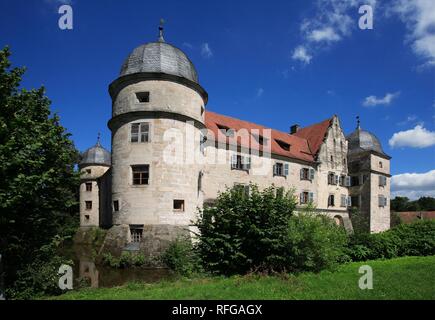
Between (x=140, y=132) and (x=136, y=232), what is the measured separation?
6090 millimetres

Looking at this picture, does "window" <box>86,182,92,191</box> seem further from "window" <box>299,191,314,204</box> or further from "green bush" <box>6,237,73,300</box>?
"green bush" <box>6,237,73,300</box>

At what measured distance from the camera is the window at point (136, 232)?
19.4 metres


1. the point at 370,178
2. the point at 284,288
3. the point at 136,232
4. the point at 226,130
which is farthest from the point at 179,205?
the point at 370,178

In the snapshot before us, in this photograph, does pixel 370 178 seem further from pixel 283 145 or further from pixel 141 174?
pixel 141 174

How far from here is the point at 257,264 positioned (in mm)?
13102

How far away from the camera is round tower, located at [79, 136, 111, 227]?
35344mm

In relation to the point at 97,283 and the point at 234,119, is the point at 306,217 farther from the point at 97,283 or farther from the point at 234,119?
the point at 234,119

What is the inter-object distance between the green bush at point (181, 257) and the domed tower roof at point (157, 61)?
34.1 feet

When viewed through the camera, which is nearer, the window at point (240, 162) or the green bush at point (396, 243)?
the green bush at point (396, 243)

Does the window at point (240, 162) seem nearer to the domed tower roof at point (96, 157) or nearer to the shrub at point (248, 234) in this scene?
the shrub at point (248, 234)

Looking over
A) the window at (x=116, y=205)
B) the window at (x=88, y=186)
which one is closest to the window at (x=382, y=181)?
the window at (x=116, y=205)

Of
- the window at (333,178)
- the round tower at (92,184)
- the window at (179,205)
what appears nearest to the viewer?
the window at (179,205)

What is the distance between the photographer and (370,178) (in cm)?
3588
